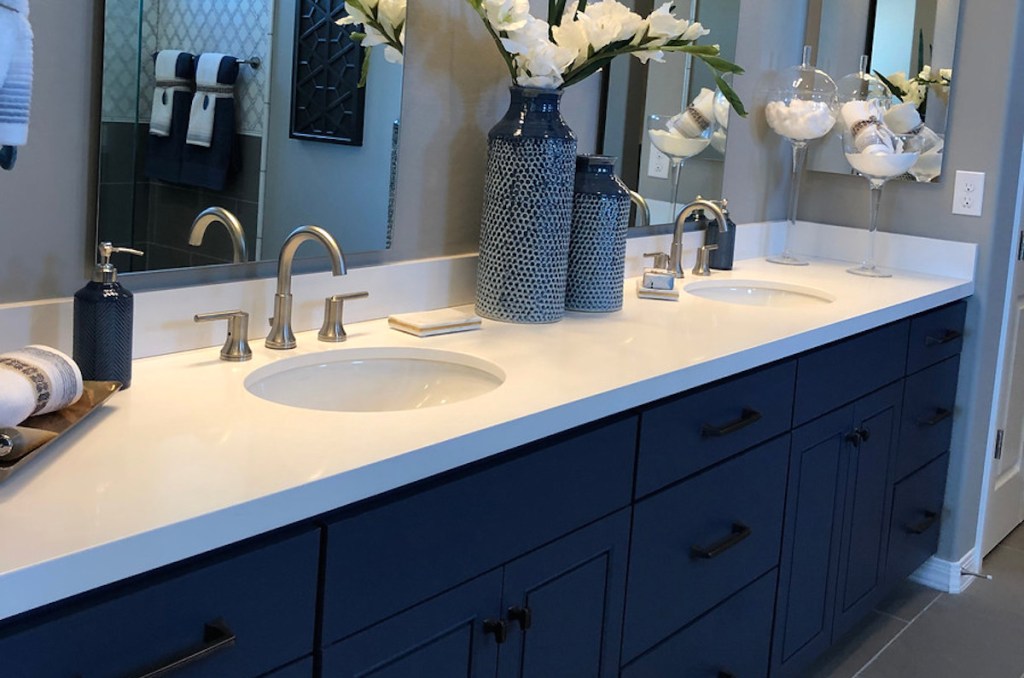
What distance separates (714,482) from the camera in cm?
190

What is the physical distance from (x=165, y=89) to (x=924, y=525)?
2182 millimetres

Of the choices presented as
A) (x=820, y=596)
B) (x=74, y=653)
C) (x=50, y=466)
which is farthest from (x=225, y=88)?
(x=820, y=596)

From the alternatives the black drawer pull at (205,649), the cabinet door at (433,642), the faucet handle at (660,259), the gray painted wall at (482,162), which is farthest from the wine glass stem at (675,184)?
the black drawer pull at (205,649)

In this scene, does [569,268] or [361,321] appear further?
[569,268]

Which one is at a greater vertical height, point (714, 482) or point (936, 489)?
point (714, 482)

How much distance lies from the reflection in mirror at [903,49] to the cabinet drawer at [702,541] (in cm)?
123

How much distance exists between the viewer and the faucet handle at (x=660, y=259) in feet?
8.46

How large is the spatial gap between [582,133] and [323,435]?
126cm

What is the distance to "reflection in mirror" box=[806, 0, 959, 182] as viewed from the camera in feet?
9.54

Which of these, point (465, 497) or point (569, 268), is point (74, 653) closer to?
point (465, 497)

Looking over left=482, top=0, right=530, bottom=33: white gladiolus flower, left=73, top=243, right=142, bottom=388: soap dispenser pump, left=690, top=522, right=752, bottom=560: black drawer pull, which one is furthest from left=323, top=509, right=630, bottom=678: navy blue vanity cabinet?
left=482, top=0, right=530, bottom=33: white gladiolus flower

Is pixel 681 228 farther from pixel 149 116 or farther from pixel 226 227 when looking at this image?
pixel 149 116

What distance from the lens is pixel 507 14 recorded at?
187 centimetres

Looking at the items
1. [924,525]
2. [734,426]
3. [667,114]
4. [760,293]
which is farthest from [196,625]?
[924,525]
